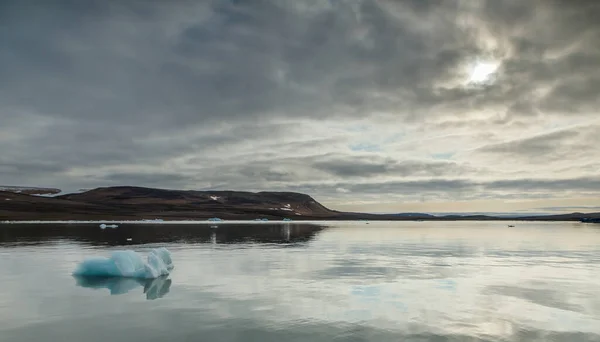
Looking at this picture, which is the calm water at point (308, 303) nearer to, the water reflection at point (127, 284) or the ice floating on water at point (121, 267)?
the water reflection at point (127, 284)

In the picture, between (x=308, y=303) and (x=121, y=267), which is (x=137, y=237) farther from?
(x=308, y=303)

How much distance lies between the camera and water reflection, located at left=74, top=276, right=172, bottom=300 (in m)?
15.1

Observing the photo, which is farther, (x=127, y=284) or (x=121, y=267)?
(x=121, y=267)

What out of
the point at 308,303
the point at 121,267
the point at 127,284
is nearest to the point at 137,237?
the point at 121,267

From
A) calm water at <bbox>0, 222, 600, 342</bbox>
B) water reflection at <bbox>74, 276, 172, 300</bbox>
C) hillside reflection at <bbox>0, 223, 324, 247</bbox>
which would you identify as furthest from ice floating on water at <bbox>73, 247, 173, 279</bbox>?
hillside reflection at <bbox>0, 223, 324, 247</bbox>

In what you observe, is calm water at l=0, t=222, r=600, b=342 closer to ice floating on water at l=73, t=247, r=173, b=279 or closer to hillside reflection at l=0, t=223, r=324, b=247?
ice floating on water at l=73, t=247, r=173, b=279

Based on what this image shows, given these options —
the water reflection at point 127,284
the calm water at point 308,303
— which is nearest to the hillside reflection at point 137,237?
the calm water at point 308,303

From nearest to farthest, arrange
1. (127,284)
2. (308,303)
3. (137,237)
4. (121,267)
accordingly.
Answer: (308,303), (127,284), (121,267), (137,237)

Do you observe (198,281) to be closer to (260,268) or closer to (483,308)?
(260,268)

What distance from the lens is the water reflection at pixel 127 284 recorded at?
15.1m

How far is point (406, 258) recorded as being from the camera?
26.0 metres

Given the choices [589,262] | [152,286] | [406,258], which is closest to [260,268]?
[152,286]

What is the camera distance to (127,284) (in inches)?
669

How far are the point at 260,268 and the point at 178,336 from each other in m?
11.5
